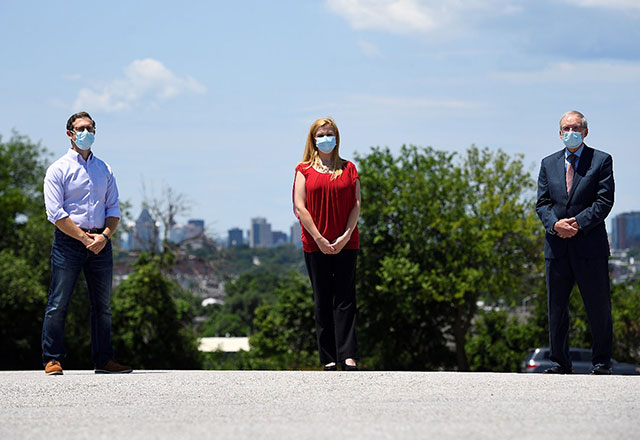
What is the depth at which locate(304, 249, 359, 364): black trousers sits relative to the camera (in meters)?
8.18

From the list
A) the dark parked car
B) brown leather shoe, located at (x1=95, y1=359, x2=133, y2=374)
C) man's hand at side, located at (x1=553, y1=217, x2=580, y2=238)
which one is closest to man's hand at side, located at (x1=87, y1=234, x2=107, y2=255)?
brown leather shoe, located at (x1=95, y1=359, x2=133, y2=374)

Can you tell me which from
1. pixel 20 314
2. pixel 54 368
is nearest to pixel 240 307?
pixel 20 314

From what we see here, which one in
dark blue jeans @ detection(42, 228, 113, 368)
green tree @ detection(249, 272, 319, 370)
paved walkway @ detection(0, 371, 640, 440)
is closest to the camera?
paved walkway @ detection(0, 371, 640, 440)

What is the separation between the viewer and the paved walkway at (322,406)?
15.3 ft

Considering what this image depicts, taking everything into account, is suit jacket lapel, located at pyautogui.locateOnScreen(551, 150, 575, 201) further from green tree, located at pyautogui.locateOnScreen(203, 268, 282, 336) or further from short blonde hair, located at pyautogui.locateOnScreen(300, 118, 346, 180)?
green tree, located at pyautogui.locateOnScreen(203, 268, 282, 336)

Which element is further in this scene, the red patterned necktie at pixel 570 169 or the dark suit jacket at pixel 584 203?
the red patterned necktie at pixel 570 169

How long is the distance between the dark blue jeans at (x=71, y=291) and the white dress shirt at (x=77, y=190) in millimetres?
217

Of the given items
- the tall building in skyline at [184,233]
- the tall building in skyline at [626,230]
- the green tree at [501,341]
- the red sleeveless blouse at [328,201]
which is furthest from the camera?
the tall building in skyline at [626,230]

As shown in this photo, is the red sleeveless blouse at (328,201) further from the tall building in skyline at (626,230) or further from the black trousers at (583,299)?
the tall building in skyline at (626,230)

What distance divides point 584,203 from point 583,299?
801 millimetres

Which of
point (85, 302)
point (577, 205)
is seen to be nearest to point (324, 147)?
point (577, 205)

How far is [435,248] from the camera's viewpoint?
41375 mm

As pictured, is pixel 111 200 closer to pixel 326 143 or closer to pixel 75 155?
pixel 75 155

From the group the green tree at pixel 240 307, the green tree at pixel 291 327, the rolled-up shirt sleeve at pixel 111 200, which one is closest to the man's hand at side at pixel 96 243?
the rolled-up shirt sleeve at pixel 111 200
